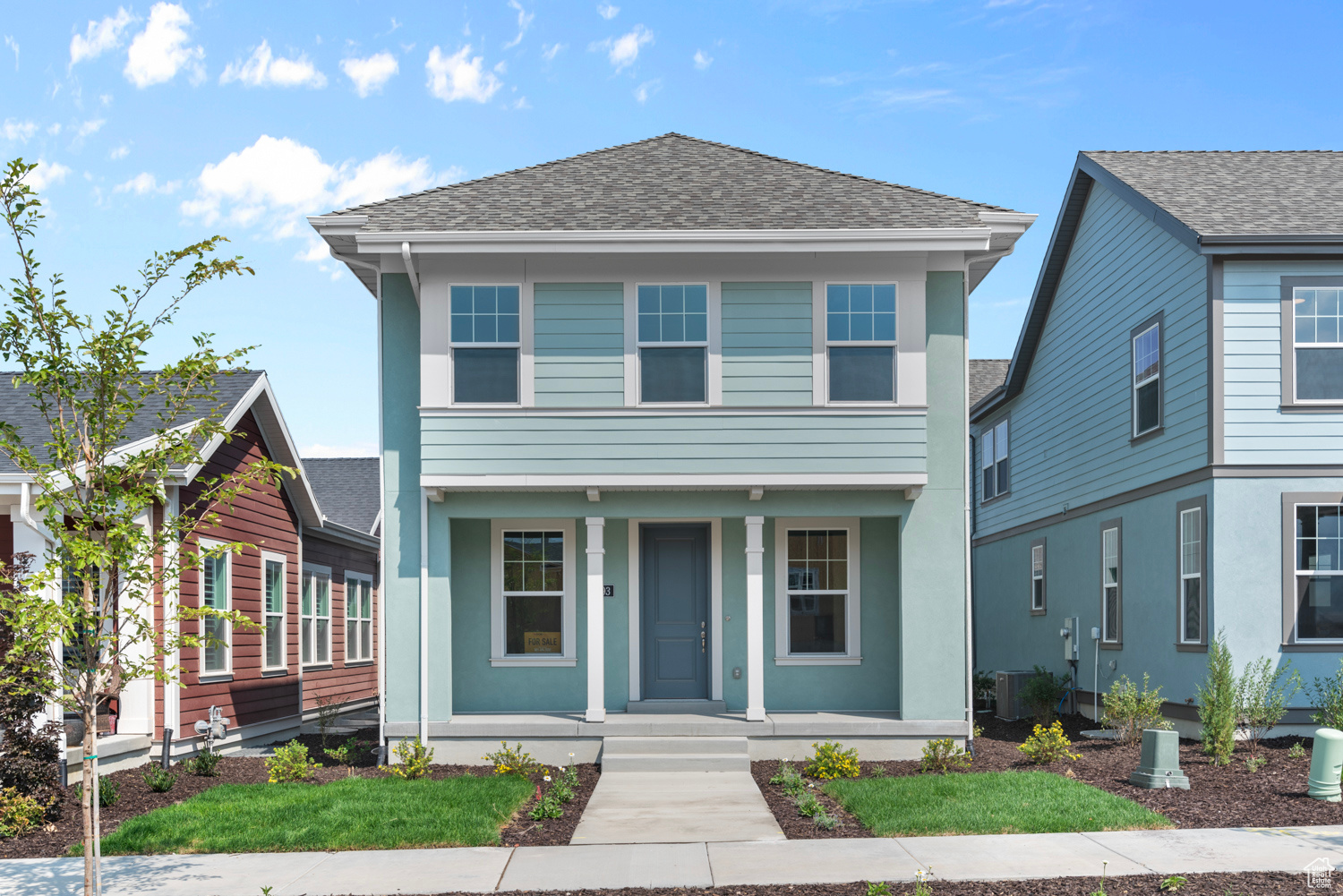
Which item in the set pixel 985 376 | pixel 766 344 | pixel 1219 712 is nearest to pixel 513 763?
pixel 766 344

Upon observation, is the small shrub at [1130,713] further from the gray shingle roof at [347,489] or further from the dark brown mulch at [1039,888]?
the gray shingle roof at [347,489]

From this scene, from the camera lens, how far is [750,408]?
11898 mm

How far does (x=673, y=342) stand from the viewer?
12.1m

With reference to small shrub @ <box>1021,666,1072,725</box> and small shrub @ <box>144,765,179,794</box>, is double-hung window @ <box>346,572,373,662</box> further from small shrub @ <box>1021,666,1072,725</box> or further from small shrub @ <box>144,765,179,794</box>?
small shrub @ <box>1021,666,1072,725</box>

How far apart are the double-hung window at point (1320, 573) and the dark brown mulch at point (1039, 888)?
20.4 feet

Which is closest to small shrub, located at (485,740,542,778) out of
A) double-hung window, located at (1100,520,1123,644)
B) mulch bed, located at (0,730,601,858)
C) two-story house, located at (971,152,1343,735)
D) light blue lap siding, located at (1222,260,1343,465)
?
mulch bed, located at (0,730,601,858)

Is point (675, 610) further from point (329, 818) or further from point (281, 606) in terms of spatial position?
point (281, 606)

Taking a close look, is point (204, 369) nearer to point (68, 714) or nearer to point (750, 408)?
point (750, 408)

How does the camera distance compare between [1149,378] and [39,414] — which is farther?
[1149,378]

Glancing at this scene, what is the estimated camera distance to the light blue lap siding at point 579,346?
1197 centimetres

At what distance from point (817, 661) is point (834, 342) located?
3.75 meters

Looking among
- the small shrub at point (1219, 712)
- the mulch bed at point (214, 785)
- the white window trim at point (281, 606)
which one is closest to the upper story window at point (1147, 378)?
the small shrub at point (1219, 712)

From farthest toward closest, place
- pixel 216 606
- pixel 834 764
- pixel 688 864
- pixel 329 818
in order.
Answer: pixel 216 606
pixel 834 764
pixel 329 818
pixel 688 864

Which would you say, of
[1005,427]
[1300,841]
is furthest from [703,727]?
[1005,427]
